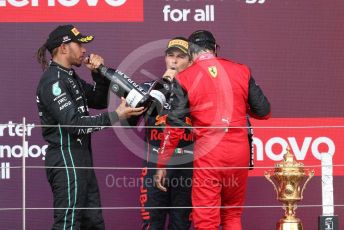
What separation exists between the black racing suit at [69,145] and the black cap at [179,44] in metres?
0.75

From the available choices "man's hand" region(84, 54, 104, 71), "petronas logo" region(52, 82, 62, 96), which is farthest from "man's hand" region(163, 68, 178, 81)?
"petronas logo" region(52, 82, 62, 96)

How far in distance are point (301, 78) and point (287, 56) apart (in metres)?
0.17

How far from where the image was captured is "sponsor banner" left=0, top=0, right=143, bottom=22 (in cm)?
555

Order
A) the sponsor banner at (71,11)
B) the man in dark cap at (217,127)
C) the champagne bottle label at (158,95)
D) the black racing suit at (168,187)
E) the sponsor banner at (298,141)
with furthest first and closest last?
the sponsor banner at (298,141) < the sponsor banner at (71,11) < the black racing suit at (168,187) < the champagne bottle label at (158,95) < the man in dark cap at (217,127)

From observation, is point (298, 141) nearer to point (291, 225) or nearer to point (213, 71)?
point (291, 225)

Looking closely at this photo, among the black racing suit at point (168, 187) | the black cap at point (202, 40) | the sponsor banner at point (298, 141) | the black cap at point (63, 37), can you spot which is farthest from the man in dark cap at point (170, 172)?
the sponsor banner at point (298, 141)

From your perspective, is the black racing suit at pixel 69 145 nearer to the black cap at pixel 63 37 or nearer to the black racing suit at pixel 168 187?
the black cap at pixel 63 37

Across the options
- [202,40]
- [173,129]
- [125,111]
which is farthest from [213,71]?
[125,111]

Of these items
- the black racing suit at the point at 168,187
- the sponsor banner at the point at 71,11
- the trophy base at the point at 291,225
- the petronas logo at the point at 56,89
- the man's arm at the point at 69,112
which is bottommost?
the trophy base at the point at 291,225

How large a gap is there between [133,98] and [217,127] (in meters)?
0.50

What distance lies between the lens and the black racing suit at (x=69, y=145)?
457 centimetres

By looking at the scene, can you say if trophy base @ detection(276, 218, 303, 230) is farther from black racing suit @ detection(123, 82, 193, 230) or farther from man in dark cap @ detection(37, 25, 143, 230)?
man in dark cap @ detection(37, 25, 143, 230)

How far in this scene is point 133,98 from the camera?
4.68 meters

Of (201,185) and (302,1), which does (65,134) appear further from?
(302,1)
